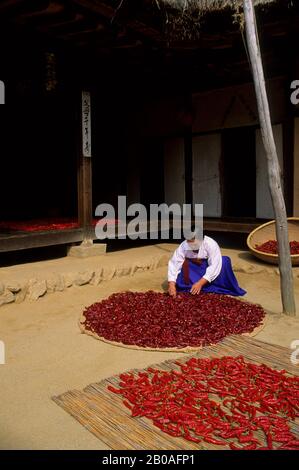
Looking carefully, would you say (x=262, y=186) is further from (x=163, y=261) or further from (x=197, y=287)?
(x=197, y=287)

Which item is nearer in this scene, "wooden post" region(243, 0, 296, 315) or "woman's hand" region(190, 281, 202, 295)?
"wooden post" region(243, 0, 296, 315)

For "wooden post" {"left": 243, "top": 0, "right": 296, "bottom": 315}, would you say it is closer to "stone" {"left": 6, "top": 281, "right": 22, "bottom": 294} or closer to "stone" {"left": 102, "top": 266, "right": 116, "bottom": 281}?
"stone" {"left": 102, "top": 266, "right": 116, "bottom": 281}

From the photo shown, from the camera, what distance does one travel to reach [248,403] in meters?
3.21

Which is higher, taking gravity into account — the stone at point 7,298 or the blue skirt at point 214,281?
the blue skirt at point 214,281

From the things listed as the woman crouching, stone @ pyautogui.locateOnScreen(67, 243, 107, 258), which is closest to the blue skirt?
the woman crouching

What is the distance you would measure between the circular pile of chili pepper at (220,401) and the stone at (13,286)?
3151 mm

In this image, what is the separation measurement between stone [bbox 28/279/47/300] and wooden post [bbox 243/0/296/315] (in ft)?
11.8

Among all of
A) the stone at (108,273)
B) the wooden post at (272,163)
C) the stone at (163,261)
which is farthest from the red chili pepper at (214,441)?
the stone at (163,261)

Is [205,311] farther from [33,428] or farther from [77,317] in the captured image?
[33,428]

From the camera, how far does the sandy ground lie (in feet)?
9.59

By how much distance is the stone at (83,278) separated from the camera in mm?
7133

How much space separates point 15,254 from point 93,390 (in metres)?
6.19

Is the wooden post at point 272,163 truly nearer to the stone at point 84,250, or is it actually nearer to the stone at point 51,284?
the stone at point 51,284

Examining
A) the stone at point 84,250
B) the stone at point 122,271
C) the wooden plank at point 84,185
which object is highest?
the wooden plank at point 84,185
